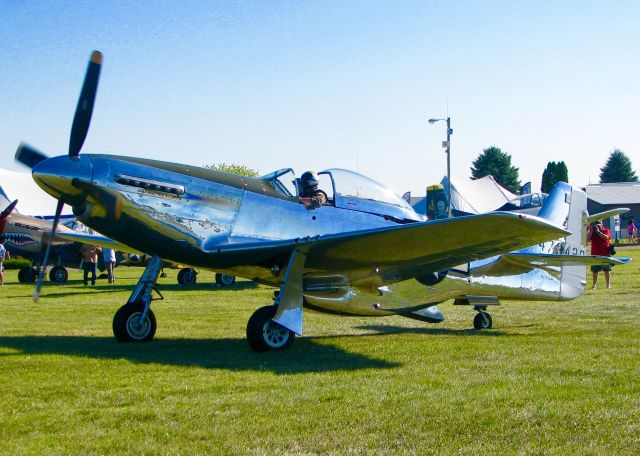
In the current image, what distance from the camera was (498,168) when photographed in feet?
337

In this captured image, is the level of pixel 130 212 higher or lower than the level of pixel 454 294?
higher

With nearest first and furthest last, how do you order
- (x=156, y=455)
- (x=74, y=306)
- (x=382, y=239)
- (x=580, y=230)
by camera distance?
(x=156, y=455)
(x=382, y=239)
(x=580, y=230)
(x=74, y=306)

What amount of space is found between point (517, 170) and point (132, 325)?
3928 inches

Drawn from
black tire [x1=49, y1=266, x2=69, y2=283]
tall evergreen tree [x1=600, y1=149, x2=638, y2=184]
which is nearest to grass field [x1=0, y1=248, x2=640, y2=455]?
black tire [x1=49, y1=266, x2=69, y2=283]

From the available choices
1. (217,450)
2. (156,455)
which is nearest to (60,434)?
(156,455)

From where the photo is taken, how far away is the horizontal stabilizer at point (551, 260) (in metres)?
9.23

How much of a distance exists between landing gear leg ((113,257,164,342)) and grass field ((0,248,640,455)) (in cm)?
35

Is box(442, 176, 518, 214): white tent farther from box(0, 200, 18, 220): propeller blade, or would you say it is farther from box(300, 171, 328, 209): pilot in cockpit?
box(300, 171, 328, 209): pilot in cockpit

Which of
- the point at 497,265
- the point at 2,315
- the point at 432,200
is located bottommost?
the point at 2,315

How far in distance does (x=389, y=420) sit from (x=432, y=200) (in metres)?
25.8

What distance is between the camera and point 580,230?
12.4 metres

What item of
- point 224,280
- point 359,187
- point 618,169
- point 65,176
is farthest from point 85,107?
point 618,169

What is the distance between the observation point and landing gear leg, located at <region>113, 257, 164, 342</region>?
9.09 m

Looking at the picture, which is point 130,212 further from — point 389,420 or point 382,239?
point 389,420
